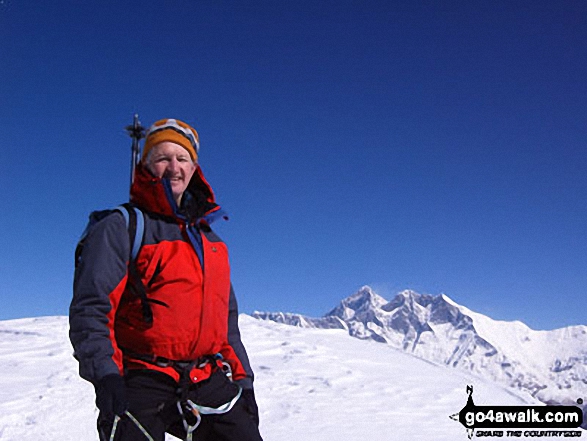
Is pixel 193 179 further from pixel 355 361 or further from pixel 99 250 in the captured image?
pixel 355 361

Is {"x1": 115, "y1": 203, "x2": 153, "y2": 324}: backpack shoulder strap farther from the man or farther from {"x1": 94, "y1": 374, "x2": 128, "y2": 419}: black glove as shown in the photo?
{"x1": 94, "y1": 374, "x2": 128, "y2": 419}: black glove

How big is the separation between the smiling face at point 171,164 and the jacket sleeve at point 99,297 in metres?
0.41

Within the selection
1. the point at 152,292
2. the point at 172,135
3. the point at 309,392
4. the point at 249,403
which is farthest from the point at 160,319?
the point at 309,392

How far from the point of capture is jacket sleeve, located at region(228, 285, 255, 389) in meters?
2.95

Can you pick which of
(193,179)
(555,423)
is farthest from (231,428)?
(555,423)

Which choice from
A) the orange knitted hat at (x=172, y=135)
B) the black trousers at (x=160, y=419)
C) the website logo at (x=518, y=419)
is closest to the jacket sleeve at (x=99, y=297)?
the black trousers at (x=160, y=419)

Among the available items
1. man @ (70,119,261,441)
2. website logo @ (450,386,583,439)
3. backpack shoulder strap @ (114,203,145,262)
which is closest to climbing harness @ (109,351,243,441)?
man @ (70,119,261,441)

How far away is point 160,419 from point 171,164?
123 cm

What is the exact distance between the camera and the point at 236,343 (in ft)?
10.0

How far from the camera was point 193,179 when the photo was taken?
307cm

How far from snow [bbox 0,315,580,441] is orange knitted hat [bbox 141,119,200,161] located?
526cm

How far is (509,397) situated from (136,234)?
9695mm

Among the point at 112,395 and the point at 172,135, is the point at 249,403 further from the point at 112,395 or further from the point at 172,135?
the point at 172,135

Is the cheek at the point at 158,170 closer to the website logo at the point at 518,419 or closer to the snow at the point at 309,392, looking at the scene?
the snow at the point at 309,392
